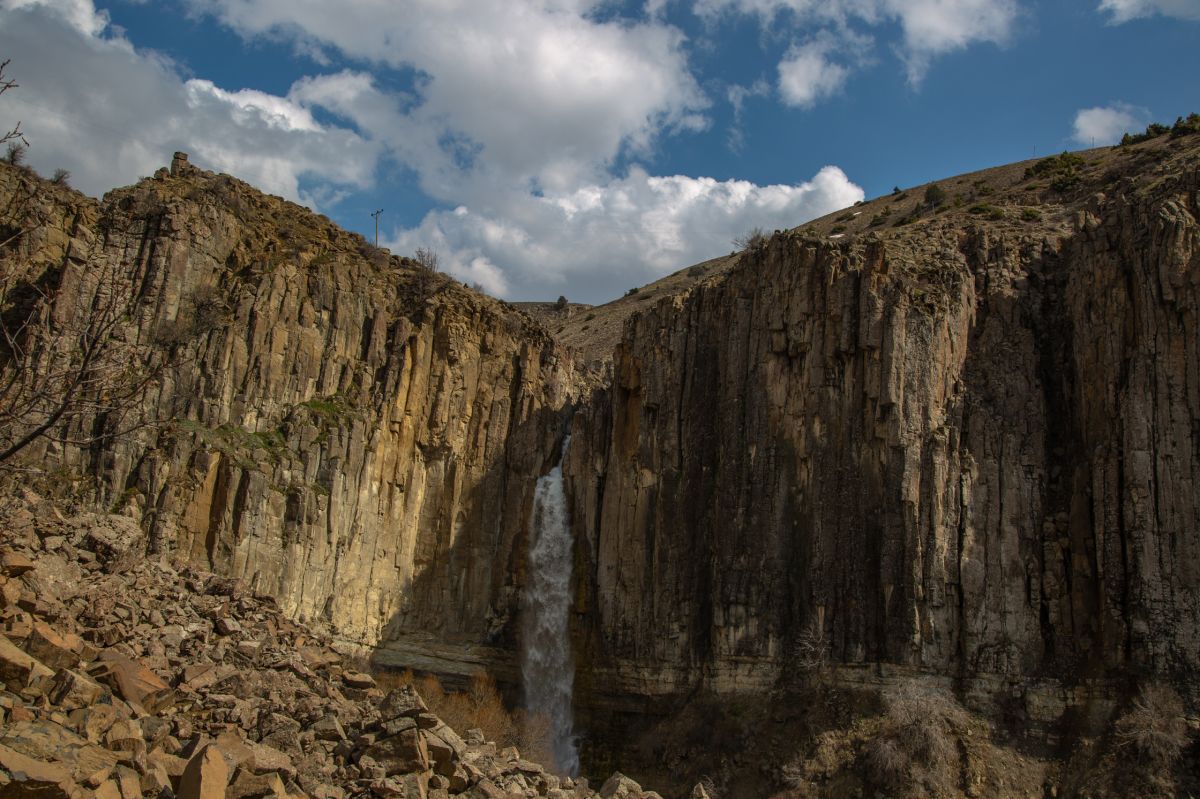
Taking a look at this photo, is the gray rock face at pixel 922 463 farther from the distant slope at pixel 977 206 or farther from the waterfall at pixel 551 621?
the distant slope at pixel 977 206

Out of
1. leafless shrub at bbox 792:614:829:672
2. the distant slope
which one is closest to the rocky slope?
the distant slope

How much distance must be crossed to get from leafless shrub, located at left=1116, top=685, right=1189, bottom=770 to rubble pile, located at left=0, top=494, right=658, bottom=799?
16.5m

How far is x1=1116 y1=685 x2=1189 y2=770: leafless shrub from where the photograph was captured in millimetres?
31391

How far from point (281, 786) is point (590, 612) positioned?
31133 mm

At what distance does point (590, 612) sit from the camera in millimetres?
46031

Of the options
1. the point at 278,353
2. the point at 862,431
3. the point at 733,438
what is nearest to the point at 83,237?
the point at 278,353

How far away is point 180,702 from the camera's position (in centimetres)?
1778

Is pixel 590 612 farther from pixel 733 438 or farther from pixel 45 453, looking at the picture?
pixel 45 453

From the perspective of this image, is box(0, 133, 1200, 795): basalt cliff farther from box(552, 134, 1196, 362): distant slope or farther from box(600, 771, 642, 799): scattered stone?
box(600, 771, 642, 799): scattered stone

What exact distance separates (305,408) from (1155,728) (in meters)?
32.9

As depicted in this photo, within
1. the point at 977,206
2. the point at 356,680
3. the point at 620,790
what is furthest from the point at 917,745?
the point at 977,206

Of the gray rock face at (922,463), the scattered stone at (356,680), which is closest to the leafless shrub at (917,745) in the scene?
the gray rock face at (922,463)

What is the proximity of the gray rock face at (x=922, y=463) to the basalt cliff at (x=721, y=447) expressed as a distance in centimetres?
11

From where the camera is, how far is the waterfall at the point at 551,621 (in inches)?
1750
